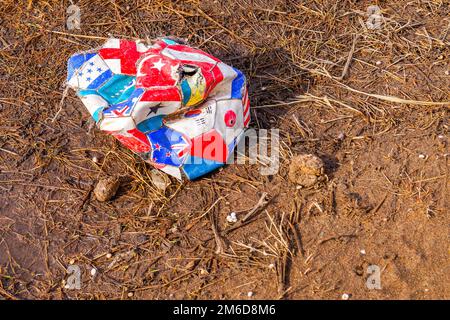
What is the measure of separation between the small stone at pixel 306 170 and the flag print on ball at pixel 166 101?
0.32 meters

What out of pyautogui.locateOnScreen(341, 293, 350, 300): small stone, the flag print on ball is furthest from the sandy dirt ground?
the flag print on ball

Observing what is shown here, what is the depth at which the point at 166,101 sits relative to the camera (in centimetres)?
241

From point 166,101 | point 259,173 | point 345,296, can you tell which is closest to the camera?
point 345,296

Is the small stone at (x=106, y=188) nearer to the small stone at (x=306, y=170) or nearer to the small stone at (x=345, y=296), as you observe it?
the small stone at (x=306, y=170)

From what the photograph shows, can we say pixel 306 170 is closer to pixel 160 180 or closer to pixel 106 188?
pixel 160 180

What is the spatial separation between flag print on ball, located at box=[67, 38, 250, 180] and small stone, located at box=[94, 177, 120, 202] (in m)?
0.18

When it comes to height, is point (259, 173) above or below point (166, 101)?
below

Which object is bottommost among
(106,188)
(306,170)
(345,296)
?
(345,296)

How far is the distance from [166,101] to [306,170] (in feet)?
2.31

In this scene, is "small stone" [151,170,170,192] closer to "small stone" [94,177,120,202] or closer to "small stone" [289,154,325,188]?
"small stone" [94,177,120,202]

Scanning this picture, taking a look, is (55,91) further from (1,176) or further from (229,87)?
(229,87)

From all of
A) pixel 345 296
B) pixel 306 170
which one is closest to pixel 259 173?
pixel 306 170

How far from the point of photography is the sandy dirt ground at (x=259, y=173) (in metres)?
2.28

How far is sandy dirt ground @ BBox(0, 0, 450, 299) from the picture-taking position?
2281 millimetres
